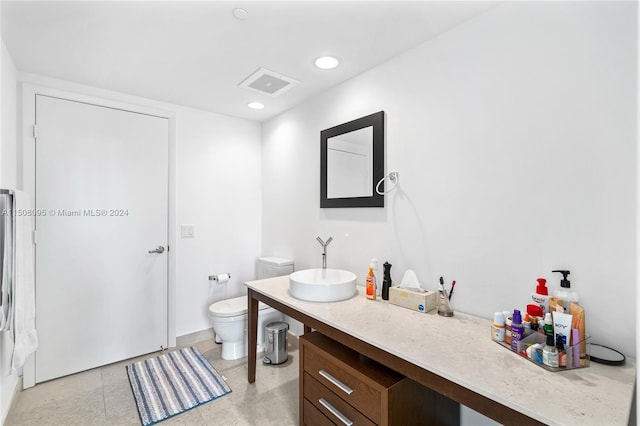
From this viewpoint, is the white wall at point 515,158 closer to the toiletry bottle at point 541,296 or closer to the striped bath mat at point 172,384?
the toiletry bottle at point 541,296

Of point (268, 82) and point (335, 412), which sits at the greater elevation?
point (268, 82)

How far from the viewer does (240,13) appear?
57.6 inches

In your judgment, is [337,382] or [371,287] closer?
[337,382]

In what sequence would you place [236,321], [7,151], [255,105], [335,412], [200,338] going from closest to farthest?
1. [335,412]
2. [7,151]
3. [236,321]
4. [255,105]
5. [200,338]

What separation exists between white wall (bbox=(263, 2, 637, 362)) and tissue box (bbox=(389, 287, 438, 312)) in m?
0.14

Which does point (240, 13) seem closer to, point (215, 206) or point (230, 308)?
point (215, 206)

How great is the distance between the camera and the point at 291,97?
100.0 inches

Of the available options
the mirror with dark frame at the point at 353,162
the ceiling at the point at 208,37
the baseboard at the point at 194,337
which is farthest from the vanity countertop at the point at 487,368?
the baseboard at the point at 194,337

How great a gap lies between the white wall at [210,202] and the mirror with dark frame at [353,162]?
1072 mm

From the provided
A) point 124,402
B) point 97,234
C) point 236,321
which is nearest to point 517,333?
point 236,321

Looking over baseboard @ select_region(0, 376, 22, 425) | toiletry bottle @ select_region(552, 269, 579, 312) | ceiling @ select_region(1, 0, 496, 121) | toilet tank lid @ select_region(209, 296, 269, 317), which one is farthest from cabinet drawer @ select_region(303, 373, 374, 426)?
ceiling @ select_region(1, 0, 496, 121)

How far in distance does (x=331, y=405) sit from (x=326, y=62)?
1969mm

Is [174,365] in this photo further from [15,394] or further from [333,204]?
[333,204]

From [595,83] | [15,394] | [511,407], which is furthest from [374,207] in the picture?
[15,394]
